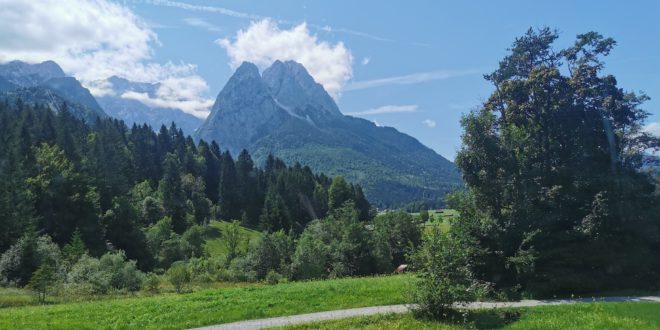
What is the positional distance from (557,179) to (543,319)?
18047 mm

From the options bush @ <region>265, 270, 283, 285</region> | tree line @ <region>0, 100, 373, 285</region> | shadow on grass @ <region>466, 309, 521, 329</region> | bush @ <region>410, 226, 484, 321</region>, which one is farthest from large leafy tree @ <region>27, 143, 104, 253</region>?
shadow on grass @ <region>466, 309, 521, 329</region>

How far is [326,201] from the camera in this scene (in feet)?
470

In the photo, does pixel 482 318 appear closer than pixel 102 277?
Yes

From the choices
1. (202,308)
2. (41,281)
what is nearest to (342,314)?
(202,308)

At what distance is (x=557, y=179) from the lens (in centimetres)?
3812

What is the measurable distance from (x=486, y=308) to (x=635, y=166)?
27.4 meters

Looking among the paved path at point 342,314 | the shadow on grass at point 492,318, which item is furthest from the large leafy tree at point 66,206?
the shadow on grass at point 492,318

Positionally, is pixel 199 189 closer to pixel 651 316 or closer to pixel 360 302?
pixel 360 302

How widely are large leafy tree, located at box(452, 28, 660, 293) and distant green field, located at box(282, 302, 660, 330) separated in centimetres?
636

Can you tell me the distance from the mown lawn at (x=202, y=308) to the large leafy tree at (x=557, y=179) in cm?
810

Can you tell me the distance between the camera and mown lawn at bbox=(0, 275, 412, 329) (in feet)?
72.5

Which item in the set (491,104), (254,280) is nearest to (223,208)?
(254,280)

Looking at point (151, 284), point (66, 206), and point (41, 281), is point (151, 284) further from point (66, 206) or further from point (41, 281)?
point (66, 206)

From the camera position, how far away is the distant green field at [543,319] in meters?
21.5
